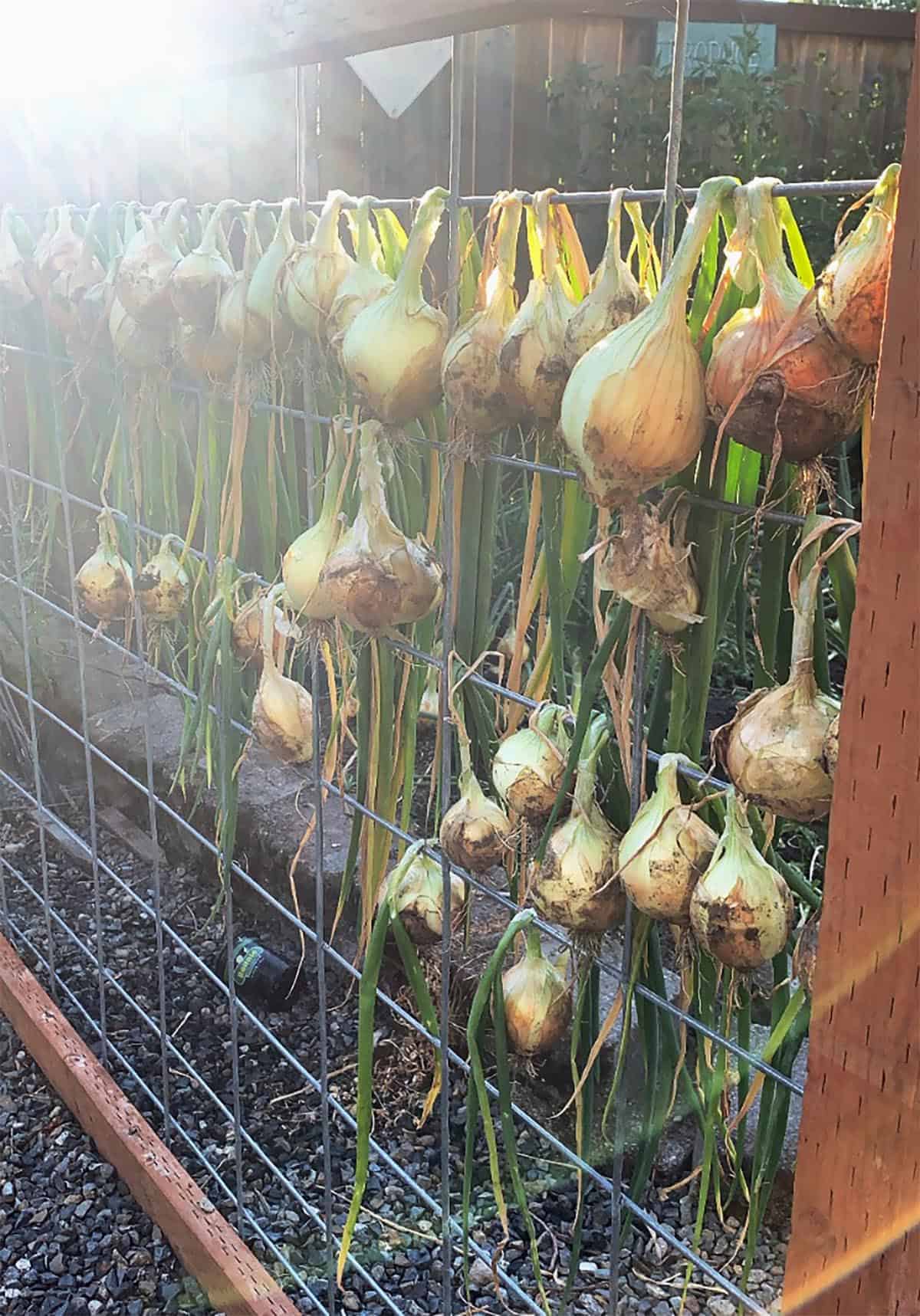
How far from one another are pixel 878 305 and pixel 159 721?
234cm

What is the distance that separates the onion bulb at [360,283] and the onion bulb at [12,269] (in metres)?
0.71

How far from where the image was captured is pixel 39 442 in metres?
1.64

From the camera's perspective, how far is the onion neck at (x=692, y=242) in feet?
2.08

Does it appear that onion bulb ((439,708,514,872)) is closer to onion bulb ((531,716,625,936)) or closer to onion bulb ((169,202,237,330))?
onion bulb ((531,716,625,936))

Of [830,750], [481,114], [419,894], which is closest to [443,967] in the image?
[419,894]

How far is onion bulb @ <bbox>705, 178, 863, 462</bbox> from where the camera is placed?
59cm

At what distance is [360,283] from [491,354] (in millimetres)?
174

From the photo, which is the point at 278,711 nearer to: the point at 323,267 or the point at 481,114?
the point at 323,267

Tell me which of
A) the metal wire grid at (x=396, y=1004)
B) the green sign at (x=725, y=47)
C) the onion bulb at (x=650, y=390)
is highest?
the green sign at (x=725, y=47)

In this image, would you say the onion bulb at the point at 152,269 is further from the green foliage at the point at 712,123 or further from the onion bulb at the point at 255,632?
the green foliage at the point at 712,123

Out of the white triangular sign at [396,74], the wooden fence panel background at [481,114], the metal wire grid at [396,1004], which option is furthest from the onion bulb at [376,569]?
the white triangular sign at [396,74]

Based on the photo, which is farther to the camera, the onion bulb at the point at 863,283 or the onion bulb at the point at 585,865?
the onion bulb at the point at 585,865

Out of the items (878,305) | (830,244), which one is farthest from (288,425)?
(830,244)

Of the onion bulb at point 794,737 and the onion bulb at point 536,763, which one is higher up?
the onion bulb at point 794,737
